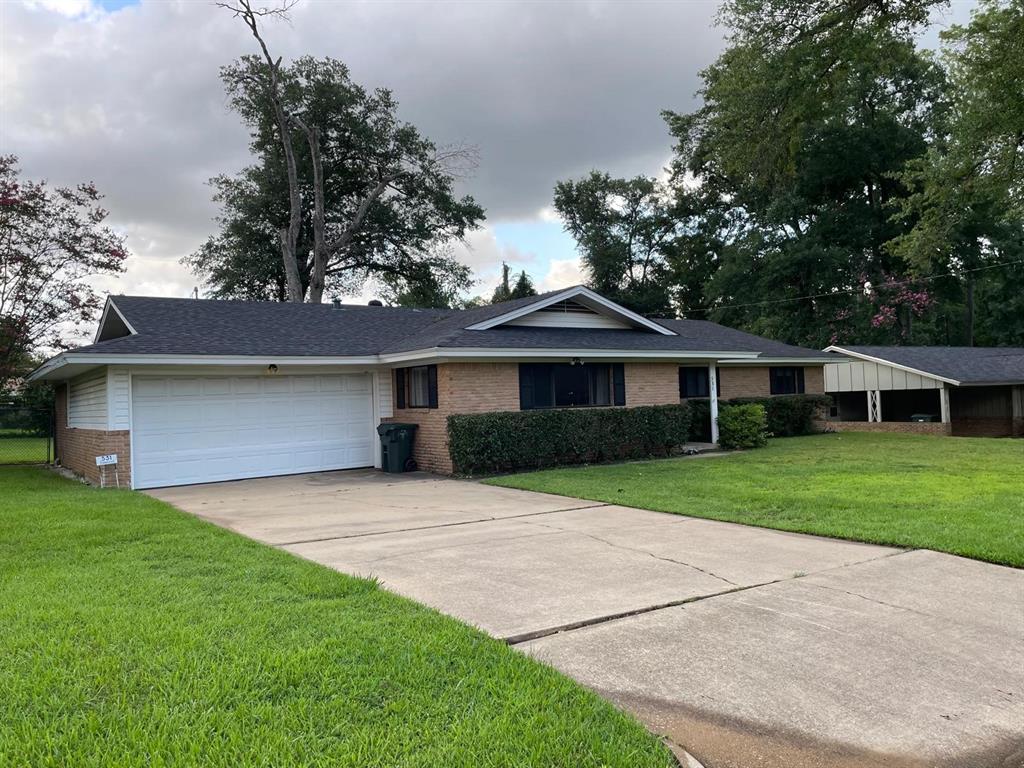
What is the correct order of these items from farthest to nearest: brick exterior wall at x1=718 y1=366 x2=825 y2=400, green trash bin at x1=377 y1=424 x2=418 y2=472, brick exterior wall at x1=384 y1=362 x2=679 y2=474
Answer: brick exterior wall at x1=718 y1=366 x2=825 y2=400 → green trash bin at x1=377 y1=424 x2=418 y2=472 → brick exterior wall at x1=384 y1=362 x2=679 y2=474

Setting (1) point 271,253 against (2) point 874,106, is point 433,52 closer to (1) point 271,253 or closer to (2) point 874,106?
(1) point 271,253

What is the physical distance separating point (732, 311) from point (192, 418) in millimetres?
31590

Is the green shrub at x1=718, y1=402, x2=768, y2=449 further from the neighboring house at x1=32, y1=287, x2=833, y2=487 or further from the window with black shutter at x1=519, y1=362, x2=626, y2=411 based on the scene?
the window with black shutter at x1=519, y1=362, x2=626, y2=411

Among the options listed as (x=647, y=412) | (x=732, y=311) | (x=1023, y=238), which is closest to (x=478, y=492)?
(x=647, y=412)

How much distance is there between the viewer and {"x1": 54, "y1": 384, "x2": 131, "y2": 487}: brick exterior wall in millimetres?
12266

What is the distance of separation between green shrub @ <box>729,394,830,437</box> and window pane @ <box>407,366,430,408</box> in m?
9.86

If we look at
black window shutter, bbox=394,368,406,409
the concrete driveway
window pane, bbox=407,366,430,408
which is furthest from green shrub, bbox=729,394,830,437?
the concrete driveway

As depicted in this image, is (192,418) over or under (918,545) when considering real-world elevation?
over

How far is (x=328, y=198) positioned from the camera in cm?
3353

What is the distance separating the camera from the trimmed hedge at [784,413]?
63.1ft

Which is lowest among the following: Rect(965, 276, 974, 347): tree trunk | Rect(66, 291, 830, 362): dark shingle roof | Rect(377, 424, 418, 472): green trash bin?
Rect(377, 424, 418, 472): green trash bin

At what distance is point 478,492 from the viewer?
438 inches

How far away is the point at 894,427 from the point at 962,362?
12.6 feet

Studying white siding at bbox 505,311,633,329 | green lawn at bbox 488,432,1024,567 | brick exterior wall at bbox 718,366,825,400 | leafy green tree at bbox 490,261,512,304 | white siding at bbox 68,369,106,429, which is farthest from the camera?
leafy green tree at bbox 490,261,512,304
